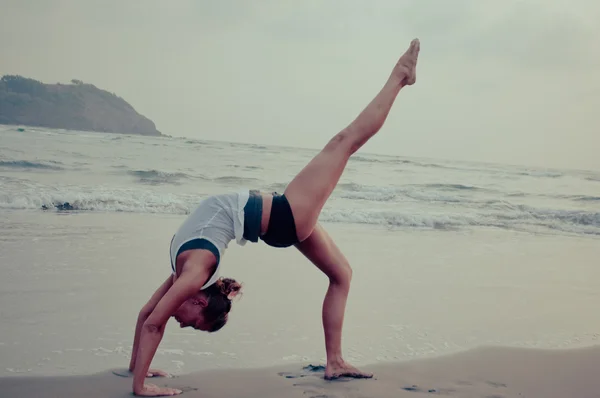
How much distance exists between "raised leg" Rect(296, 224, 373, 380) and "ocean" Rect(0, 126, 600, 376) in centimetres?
35

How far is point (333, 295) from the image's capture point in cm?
348

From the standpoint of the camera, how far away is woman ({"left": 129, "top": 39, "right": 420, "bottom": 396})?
276 cm

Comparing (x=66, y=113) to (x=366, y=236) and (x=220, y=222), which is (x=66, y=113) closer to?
(x=366, y=236)

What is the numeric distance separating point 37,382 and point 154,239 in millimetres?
4364

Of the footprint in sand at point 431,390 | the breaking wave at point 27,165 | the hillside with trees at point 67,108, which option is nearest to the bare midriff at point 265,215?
the footprint in sand at point 431,390

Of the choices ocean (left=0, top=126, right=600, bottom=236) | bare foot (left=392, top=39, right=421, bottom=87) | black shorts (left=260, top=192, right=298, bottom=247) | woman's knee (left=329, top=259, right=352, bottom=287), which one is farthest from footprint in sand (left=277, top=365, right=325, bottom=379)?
ocean (left=0, top=126, right=600, bottom=236)

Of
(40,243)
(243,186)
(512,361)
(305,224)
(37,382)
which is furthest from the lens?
(243,186)

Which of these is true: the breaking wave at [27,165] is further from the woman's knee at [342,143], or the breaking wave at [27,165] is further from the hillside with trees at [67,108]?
the hillside with trees at [67,108]

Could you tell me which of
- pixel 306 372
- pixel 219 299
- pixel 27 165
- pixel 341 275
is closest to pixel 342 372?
pixel 306 372

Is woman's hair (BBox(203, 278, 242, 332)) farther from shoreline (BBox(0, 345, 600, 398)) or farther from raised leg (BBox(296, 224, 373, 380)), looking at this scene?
raised leg (BBox(296, 224, 373, 380))

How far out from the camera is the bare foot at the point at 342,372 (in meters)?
3.27

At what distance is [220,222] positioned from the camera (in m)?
3.03

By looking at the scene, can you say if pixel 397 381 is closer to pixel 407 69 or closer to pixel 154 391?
pixel 154 391

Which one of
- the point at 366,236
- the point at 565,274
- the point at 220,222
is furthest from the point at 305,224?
A: the point at 366,236
